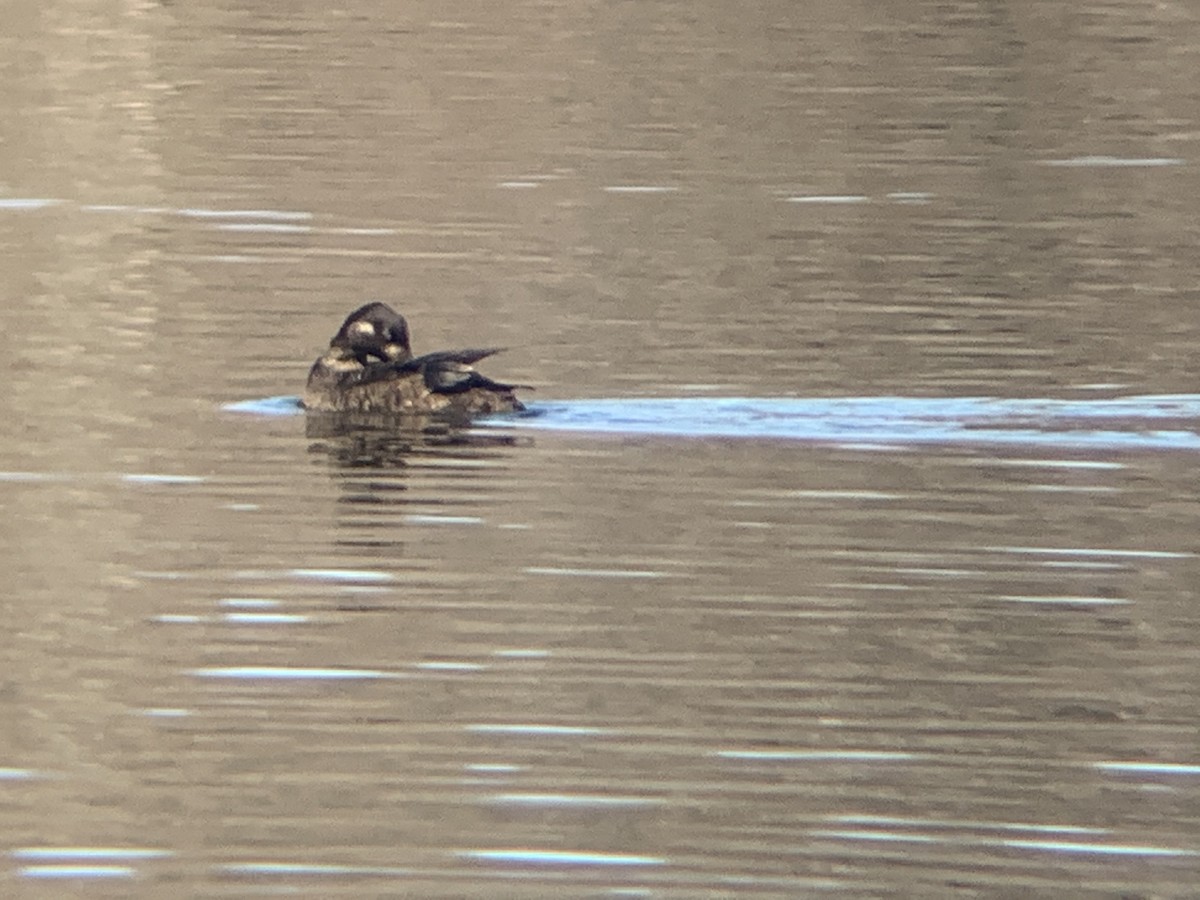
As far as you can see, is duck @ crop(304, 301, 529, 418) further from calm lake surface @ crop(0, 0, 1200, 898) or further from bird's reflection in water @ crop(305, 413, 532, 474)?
calm lake surface @ crop(0, 0, 1200, 898)

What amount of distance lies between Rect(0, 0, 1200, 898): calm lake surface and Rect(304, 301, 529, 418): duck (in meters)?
0.33

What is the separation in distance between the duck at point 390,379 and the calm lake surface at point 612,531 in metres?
0.33

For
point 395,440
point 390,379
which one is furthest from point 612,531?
point 390,379

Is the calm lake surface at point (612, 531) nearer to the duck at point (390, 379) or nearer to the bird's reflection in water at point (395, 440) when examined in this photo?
the bird's reflection in water at point (395, 440)

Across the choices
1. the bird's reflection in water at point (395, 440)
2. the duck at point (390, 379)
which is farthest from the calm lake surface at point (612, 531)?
the duck at point (390, 379)

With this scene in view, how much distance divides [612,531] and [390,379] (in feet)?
13.4

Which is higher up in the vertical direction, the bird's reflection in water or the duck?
the duck

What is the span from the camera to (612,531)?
14.1m

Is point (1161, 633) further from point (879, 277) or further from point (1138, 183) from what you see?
point (1138, 183)

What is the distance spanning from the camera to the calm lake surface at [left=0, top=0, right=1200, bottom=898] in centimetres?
996

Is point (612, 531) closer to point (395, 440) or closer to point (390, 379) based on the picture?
point (395, 440)

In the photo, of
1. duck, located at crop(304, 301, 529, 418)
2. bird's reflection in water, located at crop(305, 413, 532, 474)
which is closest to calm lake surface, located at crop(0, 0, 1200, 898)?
bird's reflection in water, located at crop(305, 413, 532, 474)

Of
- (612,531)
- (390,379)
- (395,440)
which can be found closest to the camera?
(612,531)

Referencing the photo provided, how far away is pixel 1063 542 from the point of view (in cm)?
1391
